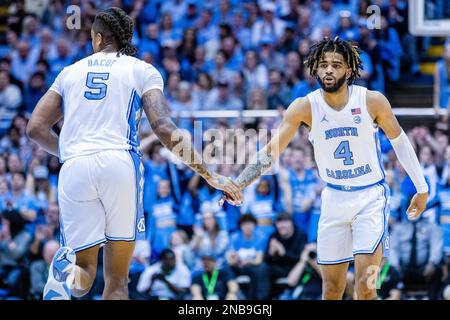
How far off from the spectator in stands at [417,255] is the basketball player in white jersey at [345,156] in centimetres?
421

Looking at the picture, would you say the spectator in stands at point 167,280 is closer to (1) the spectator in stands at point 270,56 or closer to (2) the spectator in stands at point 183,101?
(2) the spectator in stands at point 183,101

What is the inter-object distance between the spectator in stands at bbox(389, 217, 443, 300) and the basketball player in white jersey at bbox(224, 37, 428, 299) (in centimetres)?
421

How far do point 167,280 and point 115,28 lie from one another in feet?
18.5

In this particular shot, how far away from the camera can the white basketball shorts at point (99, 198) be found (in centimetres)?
699

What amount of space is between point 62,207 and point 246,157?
6109 millimetres

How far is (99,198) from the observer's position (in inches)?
278

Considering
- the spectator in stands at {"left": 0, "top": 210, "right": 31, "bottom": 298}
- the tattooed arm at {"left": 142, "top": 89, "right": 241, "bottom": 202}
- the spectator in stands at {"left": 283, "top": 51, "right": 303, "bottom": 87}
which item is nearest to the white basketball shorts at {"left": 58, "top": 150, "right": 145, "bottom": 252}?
the tattooed arm at {"left": 142, "top": 89, "right": 241, "bottom": 202}

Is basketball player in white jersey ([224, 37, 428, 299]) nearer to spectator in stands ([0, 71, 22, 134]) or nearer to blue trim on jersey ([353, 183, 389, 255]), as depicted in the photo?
blue trim on jersey ([353, 183, 389, 255])

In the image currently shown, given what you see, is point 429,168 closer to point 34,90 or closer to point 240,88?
point 240,88

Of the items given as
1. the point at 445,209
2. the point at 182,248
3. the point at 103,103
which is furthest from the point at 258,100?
the point at 103,103

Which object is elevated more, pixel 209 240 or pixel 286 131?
pixel 286 131

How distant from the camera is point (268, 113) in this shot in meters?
13.4

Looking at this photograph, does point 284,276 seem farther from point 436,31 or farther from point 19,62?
point 19,62

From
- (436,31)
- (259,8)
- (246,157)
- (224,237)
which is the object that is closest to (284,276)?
(224,237)
